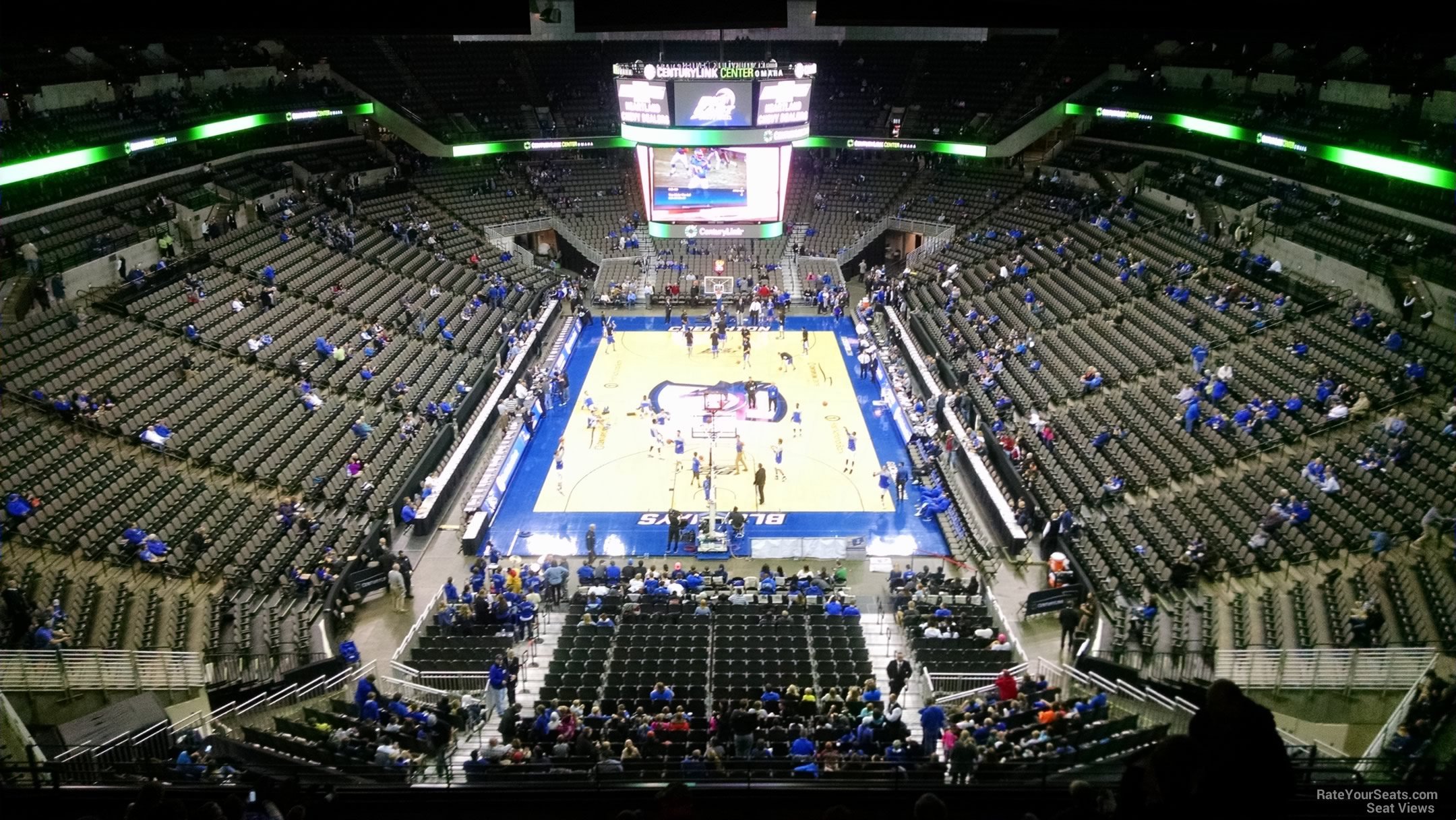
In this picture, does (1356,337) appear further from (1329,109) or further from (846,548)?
(846,548)

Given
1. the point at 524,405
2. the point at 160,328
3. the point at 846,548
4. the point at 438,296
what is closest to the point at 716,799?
the point at 846,548

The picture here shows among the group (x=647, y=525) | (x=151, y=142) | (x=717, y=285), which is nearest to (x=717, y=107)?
(x=717, y=285)

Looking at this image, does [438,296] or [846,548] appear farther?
[438,296]

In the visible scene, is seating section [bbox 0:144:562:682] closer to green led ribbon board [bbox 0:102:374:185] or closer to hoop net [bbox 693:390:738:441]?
green led ribbon board [bbox 0:102:374:185]

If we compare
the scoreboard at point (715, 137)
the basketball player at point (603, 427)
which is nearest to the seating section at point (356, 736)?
the basketball player at point (603, 427)

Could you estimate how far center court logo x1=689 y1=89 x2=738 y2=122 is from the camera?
28656 millimetres

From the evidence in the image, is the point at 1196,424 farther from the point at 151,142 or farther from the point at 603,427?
the point at 151,142

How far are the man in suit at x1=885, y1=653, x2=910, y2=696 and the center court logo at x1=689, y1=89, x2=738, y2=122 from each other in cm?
1979

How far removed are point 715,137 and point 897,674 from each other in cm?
1994

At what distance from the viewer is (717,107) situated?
28938 mm

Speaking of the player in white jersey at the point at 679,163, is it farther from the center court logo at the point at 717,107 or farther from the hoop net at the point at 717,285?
the hoop net at the point at 717,285

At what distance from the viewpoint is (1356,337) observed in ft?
73.4

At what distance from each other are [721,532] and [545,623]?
518 cm

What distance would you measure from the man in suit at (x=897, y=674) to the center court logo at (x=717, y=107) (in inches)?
779
